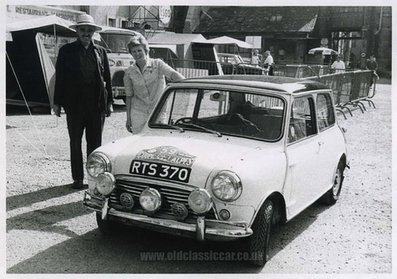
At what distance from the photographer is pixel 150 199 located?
334 cm

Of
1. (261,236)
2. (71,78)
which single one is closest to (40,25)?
(71,78)

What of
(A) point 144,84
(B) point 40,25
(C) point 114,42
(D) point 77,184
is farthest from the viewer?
(C) point 114,42

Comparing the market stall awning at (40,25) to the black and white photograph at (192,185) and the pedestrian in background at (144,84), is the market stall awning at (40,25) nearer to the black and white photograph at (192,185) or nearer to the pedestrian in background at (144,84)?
the black and white photograph at (192,185)

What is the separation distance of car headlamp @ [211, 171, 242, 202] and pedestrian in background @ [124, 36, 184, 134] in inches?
73.2

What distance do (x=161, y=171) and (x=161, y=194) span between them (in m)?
0.17

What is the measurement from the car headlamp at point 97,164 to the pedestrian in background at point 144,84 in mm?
1209

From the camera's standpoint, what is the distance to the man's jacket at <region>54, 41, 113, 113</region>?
5047mm

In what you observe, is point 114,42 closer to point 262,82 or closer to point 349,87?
point 349,87

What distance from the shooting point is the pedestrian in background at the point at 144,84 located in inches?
192

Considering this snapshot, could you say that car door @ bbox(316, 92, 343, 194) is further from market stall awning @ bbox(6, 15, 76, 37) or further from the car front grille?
market stall awning @ bbox(6, 15, 76, 37)

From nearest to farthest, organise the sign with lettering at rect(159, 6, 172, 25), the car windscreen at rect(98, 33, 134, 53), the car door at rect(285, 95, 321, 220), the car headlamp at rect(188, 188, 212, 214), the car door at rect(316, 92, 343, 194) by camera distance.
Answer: the car headlamp at rect(188, 188, 212, 214), the car door at rect(285, 95, 321, 220), the car door at rect(316, 92, 343, 194), the car windscreen at rect(98, 33, 134, 53), the sign with lettering at rect(159, 6, 172, 25)

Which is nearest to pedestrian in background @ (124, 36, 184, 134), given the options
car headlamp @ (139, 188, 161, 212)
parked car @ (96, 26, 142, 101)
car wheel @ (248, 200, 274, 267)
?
car headlamp @ (139, 188, 161, 212)

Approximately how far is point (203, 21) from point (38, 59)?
2356cm

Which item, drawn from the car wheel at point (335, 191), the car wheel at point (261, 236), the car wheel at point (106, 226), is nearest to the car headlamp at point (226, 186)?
the car wheel at point (261, 236)
